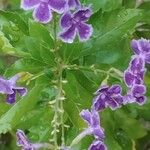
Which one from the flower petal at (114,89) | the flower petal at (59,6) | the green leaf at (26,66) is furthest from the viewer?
the green leaf at (26,66)

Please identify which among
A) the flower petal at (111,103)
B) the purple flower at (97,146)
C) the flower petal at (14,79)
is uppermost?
the flower petal at (14,79)

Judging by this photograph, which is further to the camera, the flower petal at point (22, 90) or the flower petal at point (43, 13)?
the flower petal at point (22, 90)

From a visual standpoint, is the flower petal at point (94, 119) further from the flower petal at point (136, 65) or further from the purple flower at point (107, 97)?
the flower petal at point (136, 65)

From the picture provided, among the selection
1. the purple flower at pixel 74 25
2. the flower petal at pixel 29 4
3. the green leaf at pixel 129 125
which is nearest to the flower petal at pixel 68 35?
the purple flower at pixel 74 25

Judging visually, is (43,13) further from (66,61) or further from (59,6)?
(66,61)

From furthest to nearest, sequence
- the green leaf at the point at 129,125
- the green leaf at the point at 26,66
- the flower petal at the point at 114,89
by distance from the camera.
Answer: the green leaf at the point at 129,125, the green leaf at the point at 26,66, the flower petal at the point at 114,89

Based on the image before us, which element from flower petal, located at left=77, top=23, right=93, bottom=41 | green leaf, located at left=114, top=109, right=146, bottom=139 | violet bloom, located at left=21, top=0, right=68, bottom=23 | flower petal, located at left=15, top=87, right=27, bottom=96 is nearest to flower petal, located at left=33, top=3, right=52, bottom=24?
violet bloom, located at left=21, top=0, right=68, bottom=23

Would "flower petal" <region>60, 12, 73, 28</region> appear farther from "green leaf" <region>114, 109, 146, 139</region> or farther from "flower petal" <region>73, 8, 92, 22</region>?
"green leaf" <region>114, 109, 146, 139</region>
